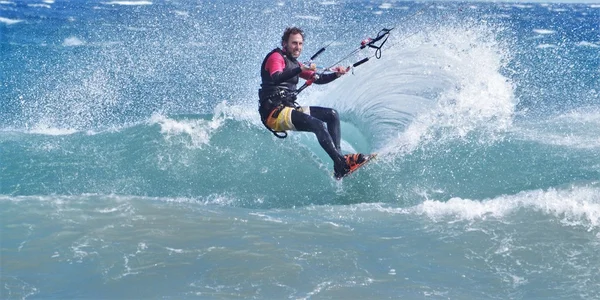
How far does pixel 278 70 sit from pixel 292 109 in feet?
1.59

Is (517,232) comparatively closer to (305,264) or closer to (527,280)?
(527,280)

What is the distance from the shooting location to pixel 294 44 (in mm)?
7621

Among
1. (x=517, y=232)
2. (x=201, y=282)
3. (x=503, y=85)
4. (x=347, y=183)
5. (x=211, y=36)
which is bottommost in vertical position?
(x=201, y=282)

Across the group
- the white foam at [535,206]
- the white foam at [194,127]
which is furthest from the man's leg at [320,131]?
the white foam at [194,127]

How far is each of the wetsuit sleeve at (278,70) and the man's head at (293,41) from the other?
8.1 inches

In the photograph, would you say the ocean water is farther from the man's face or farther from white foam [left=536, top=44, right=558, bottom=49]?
white foam [left=536, top=44, right=558, bottom=49]

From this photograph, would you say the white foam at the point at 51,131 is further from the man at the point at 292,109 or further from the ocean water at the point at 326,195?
the man at the point at 292,109

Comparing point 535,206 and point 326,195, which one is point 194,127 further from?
point 535,206

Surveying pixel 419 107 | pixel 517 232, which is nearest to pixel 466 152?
pixel 419 107

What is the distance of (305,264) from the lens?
5.67 metres

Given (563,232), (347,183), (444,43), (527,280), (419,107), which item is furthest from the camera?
(444,43)

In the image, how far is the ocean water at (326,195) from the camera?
5434 mm

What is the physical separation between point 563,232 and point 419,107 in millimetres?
3687

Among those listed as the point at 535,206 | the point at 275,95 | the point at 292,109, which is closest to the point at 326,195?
the point at 292,109
